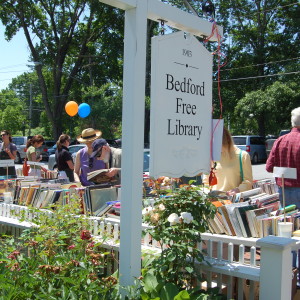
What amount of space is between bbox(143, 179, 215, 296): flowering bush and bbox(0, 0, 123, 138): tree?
22.7 m

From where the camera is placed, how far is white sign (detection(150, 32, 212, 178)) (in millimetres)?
2637

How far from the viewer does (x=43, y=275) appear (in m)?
2.67

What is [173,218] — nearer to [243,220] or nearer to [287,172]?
[243,220]

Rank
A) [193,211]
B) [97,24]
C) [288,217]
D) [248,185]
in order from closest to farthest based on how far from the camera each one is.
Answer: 1. [193,211]
2. [288,217]
3. [248,185]
4. [97,24]

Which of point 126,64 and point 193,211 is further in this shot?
point 193,211

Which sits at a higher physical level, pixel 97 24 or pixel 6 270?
pixel 97 24

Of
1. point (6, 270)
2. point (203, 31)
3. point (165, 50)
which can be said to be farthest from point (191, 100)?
point (6, 270)

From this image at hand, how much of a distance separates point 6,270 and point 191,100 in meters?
1.70

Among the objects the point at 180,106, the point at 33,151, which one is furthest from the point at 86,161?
the point at 180,106

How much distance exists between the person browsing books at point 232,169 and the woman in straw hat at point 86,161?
6.91 ft

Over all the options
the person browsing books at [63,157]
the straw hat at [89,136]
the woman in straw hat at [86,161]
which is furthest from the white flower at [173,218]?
the person browsing books at [63,157]

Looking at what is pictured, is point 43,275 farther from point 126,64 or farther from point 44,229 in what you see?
point 126,64

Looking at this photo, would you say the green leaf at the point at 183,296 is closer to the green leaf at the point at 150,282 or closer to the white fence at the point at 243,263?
the green leaf at the point at 150,282

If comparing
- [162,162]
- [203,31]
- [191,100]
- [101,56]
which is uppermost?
[101,56]
